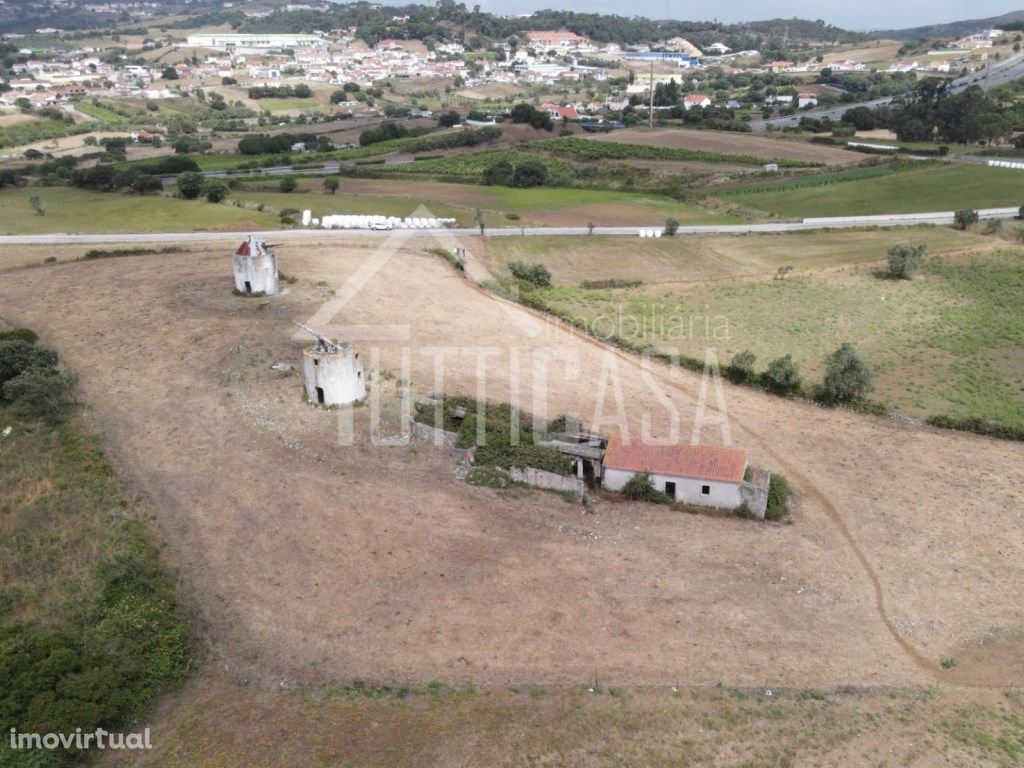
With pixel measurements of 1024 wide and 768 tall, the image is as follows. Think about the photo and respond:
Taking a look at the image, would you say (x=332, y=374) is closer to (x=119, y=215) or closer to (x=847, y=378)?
(x=847, y=378)

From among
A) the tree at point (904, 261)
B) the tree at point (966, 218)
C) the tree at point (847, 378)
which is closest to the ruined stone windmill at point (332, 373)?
the tree at point (847, 378)

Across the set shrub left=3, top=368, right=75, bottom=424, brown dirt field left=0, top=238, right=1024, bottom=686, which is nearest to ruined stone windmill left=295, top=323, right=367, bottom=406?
brown dirt field left=0, top=238, right=1024, bottom=686

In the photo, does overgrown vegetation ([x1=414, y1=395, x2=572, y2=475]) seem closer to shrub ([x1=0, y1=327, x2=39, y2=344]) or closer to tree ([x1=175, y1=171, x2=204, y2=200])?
shrub ([x1=0, y1=327, x2=39, y2=344])

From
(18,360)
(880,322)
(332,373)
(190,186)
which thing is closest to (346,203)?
(190,186)

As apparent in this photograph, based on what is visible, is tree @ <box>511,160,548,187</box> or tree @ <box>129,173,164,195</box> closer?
tree @ <box>129,173,164,195</box>

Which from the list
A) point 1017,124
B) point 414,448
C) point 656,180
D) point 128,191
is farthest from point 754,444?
Answer: point 1017,124

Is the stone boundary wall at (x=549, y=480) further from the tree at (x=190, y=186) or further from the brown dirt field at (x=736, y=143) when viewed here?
the brown dirt field at (x=736, y=143)

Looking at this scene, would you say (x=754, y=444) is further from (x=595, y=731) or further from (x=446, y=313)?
(x=446, y=313)
